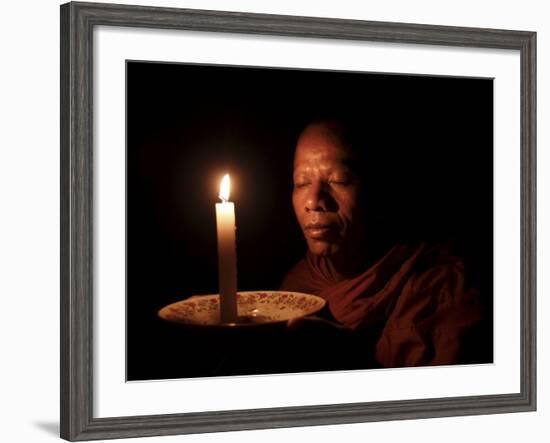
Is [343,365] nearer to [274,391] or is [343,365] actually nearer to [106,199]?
[274,391]

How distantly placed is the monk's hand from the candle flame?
32 centimetres

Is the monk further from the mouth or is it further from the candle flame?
the candle flame

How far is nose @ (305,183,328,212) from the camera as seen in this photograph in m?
3.36

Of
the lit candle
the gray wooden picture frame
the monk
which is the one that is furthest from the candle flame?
the gray wooden picture frame

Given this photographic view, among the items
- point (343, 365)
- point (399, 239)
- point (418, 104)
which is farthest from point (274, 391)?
point (418, 104)

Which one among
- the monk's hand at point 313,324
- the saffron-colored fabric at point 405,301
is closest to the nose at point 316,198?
the saffron-colored fabric at point 405,301

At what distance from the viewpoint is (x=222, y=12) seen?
3242mm

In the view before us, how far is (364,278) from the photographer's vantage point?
11.2 feet

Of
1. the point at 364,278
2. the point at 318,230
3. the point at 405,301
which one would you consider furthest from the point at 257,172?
the point at 405,301

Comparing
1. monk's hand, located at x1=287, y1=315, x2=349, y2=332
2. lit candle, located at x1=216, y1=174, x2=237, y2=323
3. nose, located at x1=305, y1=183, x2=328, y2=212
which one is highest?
nose, located at x1=305, y1=183, x2=328, y2=212

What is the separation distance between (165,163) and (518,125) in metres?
0.92

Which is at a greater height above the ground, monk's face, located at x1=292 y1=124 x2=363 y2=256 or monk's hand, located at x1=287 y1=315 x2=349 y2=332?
monk's face, located at x1=292 y1=124 x2=363 y2=256

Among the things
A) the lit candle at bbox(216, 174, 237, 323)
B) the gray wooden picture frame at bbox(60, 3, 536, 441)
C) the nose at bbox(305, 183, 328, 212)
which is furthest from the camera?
the nose at bbox(305, 183, 328, 212)

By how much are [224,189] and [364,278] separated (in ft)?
1.37
